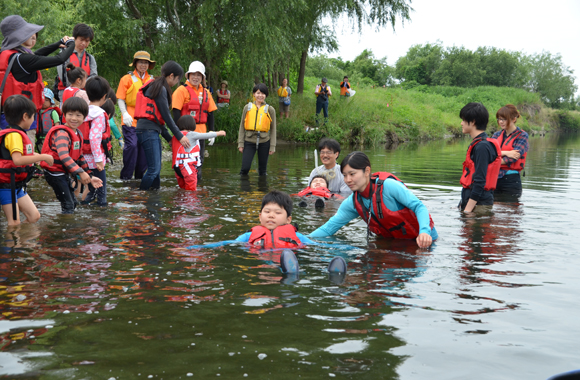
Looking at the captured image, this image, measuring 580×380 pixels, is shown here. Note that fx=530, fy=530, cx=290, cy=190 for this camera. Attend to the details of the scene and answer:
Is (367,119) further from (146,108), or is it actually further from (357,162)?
(357,162)

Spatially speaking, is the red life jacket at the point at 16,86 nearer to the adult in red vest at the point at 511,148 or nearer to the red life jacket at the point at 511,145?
the adult in red vest at the point at 511,148

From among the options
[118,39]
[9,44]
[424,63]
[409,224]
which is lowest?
[409,224]

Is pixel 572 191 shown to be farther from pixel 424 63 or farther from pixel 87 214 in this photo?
pixel 424 63

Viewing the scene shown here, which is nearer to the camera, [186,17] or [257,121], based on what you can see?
Result: [257,121]

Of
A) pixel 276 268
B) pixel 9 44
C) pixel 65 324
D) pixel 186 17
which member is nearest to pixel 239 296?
pixel 276 268

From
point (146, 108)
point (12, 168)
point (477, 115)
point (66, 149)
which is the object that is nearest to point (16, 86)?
point (66, 149)

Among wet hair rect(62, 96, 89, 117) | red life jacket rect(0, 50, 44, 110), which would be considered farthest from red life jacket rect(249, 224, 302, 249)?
red life jacket rect(0, 50, 44, 110)

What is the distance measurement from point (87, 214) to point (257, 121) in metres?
5.13

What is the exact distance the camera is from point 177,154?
31.0 ft

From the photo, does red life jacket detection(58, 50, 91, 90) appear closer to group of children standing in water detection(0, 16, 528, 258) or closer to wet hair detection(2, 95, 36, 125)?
group of children standing in water detection(0, 16, 528, 258)

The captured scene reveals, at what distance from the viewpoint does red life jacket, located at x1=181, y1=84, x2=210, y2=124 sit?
10117 mm

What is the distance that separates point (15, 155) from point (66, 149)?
812 millimetres

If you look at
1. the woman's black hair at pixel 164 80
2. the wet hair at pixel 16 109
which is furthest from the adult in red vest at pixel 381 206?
the woman's black hair at pixel 164 80

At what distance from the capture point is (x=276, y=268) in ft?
16.2
